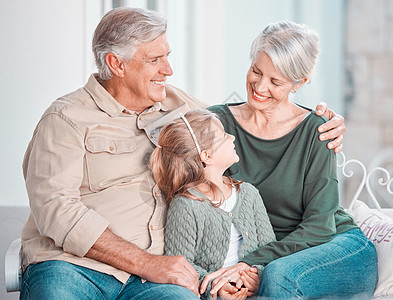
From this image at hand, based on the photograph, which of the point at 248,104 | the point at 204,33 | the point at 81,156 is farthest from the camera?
the point at 248,104

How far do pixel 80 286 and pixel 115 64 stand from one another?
0.73 metres

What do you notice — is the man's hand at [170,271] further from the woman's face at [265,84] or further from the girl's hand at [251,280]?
the woman's face at [265,84]

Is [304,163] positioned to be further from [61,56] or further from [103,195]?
[61,56]

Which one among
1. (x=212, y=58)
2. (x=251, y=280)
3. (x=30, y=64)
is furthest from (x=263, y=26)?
(x=30, y=64)

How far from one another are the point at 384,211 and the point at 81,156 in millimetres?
1230

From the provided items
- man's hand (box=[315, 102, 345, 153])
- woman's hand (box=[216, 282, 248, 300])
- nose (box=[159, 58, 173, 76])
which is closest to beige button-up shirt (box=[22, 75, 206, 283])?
nose (box=[159, 58, 173, 76])

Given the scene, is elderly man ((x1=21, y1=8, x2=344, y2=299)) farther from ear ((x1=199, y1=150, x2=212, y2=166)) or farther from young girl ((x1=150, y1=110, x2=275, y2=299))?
ear ((x1=199, y1=150, x2=212, y2=166))

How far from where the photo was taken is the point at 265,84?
1.78 meters

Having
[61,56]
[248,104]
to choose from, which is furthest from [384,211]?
[61,56]

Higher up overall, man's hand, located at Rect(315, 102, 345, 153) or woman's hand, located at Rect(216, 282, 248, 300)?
man's hand, located at Rect(315, 102, 345, 153)

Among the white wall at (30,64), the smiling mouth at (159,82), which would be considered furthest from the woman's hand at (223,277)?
the white wall at (30,64)

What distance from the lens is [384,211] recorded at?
85.6 inches

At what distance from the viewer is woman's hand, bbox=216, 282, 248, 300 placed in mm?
1561

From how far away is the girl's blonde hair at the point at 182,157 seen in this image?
1.68m
